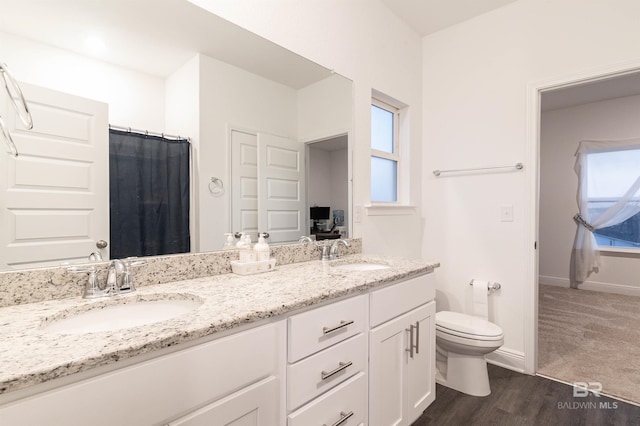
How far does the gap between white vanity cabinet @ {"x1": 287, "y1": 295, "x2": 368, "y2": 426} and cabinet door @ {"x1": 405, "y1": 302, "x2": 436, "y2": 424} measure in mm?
398

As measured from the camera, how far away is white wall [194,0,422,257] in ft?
5.35

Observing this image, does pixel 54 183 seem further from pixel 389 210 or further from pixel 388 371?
pixel 389 210

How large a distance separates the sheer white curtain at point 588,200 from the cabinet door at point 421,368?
388 cm

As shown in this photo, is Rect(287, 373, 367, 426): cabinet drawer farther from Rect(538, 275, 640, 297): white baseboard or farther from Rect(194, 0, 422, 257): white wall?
Rect(538, 275, 640, 297): white baseboard

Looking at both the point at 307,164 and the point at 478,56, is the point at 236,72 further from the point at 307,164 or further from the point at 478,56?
the point at 478,56

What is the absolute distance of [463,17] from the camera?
2455mm

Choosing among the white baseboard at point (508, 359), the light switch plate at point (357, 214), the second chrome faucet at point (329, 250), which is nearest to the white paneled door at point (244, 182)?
the second chrome faucet at point (329, 250)

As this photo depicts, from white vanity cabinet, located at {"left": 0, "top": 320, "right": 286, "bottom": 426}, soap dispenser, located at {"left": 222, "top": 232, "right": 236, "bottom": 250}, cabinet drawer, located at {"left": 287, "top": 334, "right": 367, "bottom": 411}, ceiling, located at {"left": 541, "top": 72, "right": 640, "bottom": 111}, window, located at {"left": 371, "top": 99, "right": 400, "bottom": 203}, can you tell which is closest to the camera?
white vanity cabinet, located at {"left": 0, "top": 320, "right": 286, "bottom": 426}

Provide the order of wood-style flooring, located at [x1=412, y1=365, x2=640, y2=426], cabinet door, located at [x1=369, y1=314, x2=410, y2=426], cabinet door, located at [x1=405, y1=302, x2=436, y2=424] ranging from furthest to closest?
1. wood-style flooring, located at [x1=412, y1=365, x2=640, y2=426]
2. cabinet door, located at [x1=405, y1=302, x2=436, y2=424]
3. cabinet door, located at [x1=369, y1=314, x2=410, y2=426]

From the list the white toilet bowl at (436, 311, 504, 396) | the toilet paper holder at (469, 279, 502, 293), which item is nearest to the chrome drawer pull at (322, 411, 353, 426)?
the white toilet bowl at (436, 311, 504, 396)

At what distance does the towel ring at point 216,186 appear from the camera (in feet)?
4.60

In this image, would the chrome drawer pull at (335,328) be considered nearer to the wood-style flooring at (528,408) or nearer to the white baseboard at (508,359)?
the wood-style flooring at (528,408)

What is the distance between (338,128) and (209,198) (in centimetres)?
98

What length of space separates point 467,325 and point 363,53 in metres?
1.94
